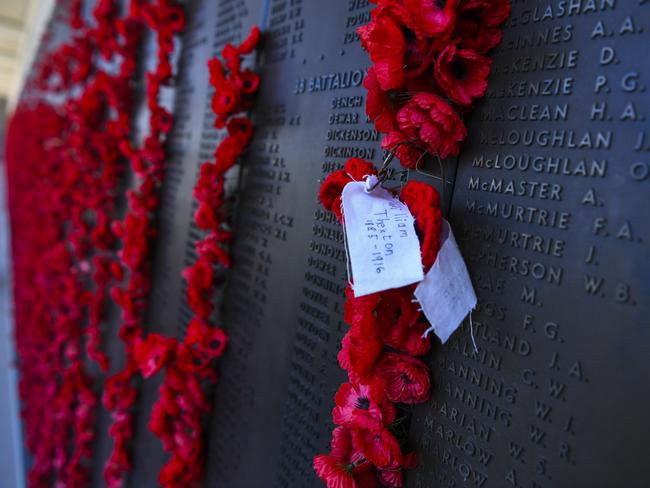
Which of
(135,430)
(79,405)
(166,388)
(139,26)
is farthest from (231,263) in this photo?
(79,405)

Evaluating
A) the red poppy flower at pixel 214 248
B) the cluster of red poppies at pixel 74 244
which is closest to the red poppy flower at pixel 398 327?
the red poppy flower at pixel 214 248

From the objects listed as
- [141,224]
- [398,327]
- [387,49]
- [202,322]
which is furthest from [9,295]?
[387,49]

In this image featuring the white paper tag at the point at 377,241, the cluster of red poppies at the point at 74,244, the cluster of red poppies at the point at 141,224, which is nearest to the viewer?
the white paper tag at the point at 377,241

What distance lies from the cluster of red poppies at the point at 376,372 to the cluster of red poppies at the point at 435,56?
0.44ft

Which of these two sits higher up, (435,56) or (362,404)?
(435,56)

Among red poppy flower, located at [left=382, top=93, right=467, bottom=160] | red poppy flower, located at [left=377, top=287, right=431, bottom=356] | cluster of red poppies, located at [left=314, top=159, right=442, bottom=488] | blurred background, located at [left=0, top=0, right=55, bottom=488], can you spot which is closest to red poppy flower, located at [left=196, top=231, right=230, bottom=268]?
cluster of red poppies, located at [left=314, top=159, right=442, bottom=488]

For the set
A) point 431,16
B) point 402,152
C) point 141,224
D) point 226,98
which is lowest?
point 141,224

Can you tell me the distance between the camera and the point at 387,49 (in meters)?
1.18

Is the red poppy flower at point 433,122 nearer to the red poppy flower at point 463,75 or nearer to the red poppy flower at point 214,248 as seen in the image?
the red poppy flower at point 463,75

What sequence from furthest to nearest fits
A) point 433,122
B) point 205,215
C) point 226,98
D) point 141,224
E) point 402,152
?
point 141,224 < point 205,215 < point 226,98 < point 402,152 < point 433,122

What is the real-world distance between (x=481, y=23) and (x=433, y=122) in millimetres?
246

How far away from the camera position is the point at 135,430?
300 centimetres

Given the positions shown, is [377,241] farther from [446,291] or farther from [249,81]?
[249,81]

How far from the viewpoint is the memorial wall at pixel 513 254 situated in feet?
3.14
